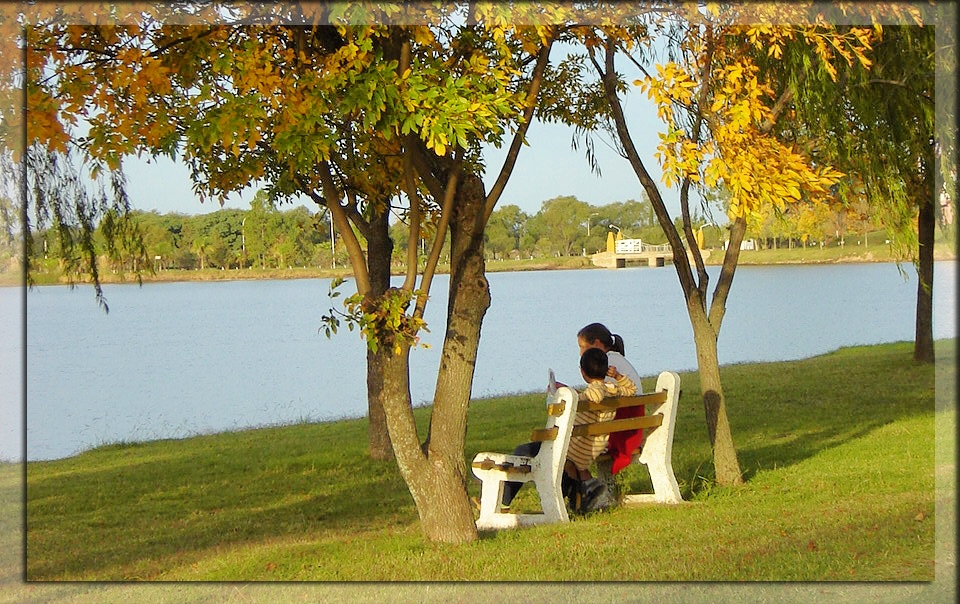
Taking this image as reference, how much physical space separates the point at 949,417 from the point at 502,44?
229 inches

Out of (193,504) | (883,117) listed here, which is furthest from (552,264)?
(883,117)

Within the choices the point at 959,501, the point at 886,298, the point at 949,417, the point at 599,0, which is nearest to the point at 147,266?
the point at 599,0

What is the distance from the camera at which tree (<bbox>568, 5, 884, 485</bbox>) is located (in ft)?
22.1

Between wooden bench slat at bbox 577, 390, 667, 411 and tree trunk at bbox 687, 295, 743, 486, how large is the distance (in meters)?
0.91

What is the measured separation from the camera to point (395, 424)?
6.30 m

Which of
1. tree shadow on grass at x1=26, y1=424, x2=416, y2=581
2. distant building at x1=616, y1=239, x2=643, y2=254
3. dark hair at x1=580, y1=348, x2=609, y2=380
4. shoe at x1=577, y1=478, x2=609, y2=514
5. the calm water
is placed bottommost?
the calm water

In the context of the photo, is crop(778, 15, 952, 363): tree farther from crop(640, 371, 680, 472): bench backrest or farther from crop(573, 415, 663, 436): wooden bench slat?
crop(573, 415, 663, 436): wooden bench slat

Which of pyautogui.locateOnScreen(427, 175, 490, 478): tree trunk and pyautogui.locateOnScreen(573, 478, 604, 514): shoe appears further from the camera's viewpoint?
pyautogui.locateOnScreen(573, 478, 604, 514): shoe

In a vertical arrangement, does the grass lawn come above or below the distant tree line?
below

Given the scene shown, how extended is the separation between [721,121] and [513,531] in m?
2.86

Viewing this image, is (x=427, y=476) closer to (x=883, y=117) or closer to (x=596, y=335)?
(x=596, y=335)

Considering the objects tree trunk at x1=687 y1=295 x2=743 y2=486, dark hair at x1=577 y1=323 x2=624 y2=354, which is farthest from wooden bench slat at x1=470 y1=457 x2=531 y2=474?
tree trunk at x1=687 y1=295 x2=743 y2=486

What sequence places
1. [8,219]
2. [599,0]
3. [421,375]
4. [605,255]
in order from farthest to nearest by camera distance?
[605,255] → [421,375] → [599,0] → [8,219]

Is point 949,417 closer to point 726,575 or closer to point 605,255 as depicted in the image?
point 726,575
